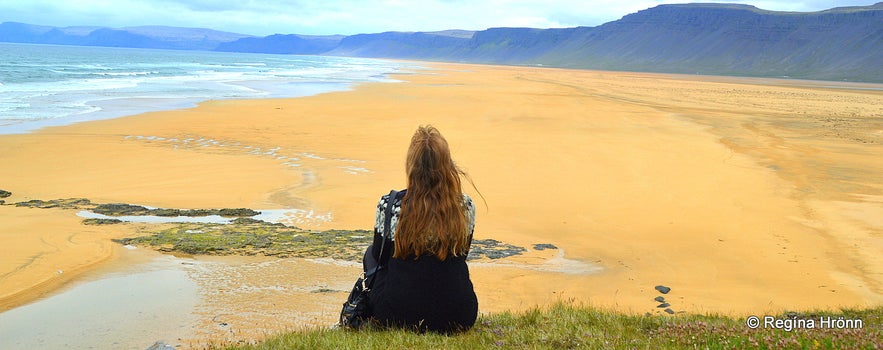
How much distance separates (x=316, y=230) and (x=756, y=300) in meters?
5.27

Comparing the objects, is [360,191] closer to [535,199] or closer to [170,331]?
[535,199]

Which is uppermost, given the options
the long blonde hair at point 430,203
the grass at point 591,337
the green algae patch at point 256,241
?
the long blonde hair at point 430,203

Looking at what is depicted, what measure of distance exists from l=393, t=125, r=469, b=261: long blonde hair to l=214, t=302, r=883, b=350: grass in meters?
0.56

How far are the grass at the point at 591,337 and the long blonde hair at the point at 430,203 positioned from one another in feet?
1.83

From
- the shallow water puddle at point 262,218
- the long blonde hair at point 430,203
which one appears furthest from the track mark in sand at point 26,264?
the long blonde hair at point 430,203

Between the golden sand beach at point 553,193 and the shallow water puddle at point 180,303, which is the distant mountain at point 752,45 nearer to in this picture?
the golden sand beach at point 553,193

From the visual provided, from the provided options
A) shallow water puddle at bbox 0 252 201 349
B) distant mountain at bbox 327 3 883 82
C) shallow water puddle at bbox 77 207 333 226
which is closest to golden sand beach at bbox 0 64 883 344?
shallow water puddle at bbox 77 207 333 226

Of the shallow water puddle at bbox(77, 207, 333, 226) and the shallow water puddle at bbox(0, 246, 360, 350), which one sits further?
the shallow water puddle at bbox(77, 207, 333, 226)

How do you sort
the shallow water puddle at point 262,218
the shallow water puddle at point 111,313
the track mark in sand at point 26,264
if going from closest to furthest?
1. the shallow water puddle at point 111,313
2. the track mark in sand at point 26,264
3. the shallow water puddle at point 262,218

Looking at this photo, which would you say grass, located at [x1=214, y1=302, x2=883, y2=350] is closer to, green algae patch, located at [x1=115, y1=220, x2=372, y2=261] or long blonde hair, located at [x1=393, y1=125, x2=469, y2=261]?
long blonde hair, located at [x1=393, y1=125, x2=469, y2=261]

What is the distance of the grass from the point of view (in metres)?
4.00

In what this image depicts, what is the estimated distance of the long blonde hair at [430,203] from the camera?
3.92 metres

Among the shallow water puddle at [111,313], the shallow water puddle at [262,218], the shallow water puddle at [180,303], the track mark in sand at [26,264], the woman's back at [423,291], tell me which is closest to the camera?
the woman's back at [423,291]

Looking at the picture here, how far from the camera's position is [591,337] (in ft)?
14.2
